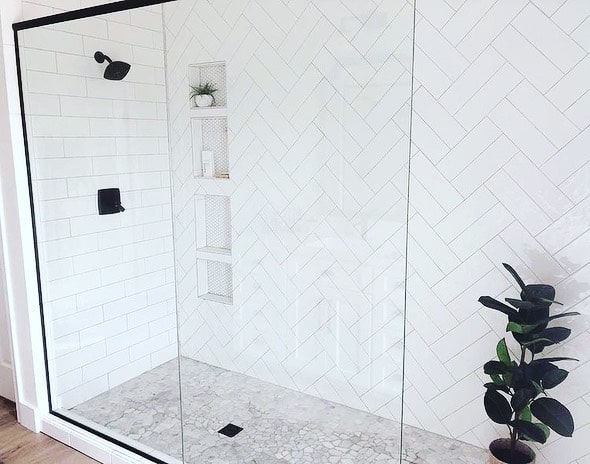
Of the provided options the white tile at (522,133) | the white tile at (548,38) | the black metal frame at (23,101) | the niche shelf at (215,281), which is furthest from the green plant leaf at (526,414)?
the niche shelf at (215,281)

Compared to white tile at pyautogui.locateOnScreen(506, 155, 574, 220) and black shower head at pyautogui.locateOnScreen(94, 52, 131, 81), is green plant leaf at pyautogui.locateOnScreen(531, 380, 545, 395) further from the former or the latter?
black shower head at pyautogui.locateOnScreen(94, 52, 131, 81)

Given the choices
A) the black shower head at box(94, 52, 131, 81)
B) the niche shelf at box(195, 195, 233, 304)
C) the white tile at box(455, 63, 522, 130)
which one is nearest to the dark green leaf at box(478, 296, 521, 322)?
the white tile at box(455, 63, 522, 130)

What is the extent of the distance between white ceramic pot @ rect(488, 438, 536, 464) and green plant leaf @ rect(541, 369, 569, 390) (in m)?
0.35

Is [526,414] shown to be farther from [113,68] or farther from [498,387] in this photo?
[113,68]

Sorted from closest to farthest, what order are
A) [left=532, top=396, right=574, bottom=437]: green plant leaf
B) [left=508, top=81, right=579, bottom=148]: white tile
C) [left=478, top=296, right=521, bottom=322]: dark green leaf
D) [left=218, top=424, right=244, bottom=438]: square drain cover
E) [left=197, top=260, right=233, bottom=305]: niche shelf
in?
[left=532, top=396, right=574, bottom=437]: green plant leaf < [left=478, top=296, right=521, bottom=322]: dark green leaf < [left=508, top=81, right=579, bottom=148]: white tile < [left=218, top=424, right=244, bottom=438]: square drain cover < [left=197, top=260, right=233, bottom=305]: niche shelf

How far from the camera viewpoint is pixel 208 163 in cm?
299

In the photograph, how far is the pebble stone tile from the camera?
2.42m

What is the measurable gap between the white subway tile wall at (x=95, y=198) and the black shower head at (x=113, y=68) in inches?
1.7

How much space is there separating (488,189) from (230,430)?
1.69m

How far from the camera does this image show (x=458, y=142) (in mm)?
2307

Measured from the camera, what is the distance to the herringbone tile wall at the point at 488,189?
6.77 feet

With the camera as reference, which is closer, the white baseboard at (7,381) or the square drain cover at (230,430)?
the square drain cover at (230,430)

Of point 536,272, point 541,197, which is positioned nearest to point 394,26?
point 541,197

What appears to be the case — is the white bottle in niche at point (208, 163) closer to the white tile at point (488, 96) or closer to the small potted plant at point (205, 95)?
the small potted plant at point (205, 95)
